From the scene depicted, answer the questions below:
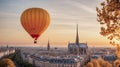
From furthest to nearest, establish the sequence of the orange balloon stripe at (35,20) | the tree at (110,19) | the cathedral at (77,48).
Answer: the cathedral at (77,48)
the orange balloon stripe at (35,20)
the tree at (110,19)

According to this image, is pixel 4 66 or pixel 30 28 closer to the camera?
pixel 30 28

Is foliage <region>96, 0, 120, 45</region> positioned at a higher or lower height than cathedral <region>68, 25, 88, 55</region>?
higher

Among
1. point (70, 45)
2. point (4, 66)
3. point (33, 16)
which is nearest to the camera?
point (33, 16)

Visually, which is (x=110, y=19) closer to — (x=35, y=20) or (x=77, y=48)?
(x=35, y=20)

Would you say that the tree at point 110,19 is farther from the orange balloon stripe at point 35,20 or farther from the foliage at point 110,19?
the orange balloon stripe at point 35,20

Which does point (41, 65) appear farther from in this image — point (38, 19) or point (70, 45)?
point (38, 19)

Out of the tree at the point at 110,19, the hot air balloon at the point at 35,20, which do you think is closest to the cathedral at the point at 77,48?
the hot air balloon at the point at 35,20

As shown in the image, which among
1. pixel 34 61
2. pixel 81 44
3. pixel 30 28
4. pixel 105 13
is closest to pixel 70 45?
pixel 81 44

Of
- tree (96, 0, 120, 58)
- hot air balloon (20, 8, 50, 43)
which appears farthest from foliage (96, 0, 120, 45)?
hot air balloon (20, 8, 50, 43)

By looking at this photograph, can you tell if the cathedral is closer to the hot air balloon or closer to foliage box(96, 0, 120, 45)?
the hot air balloon
